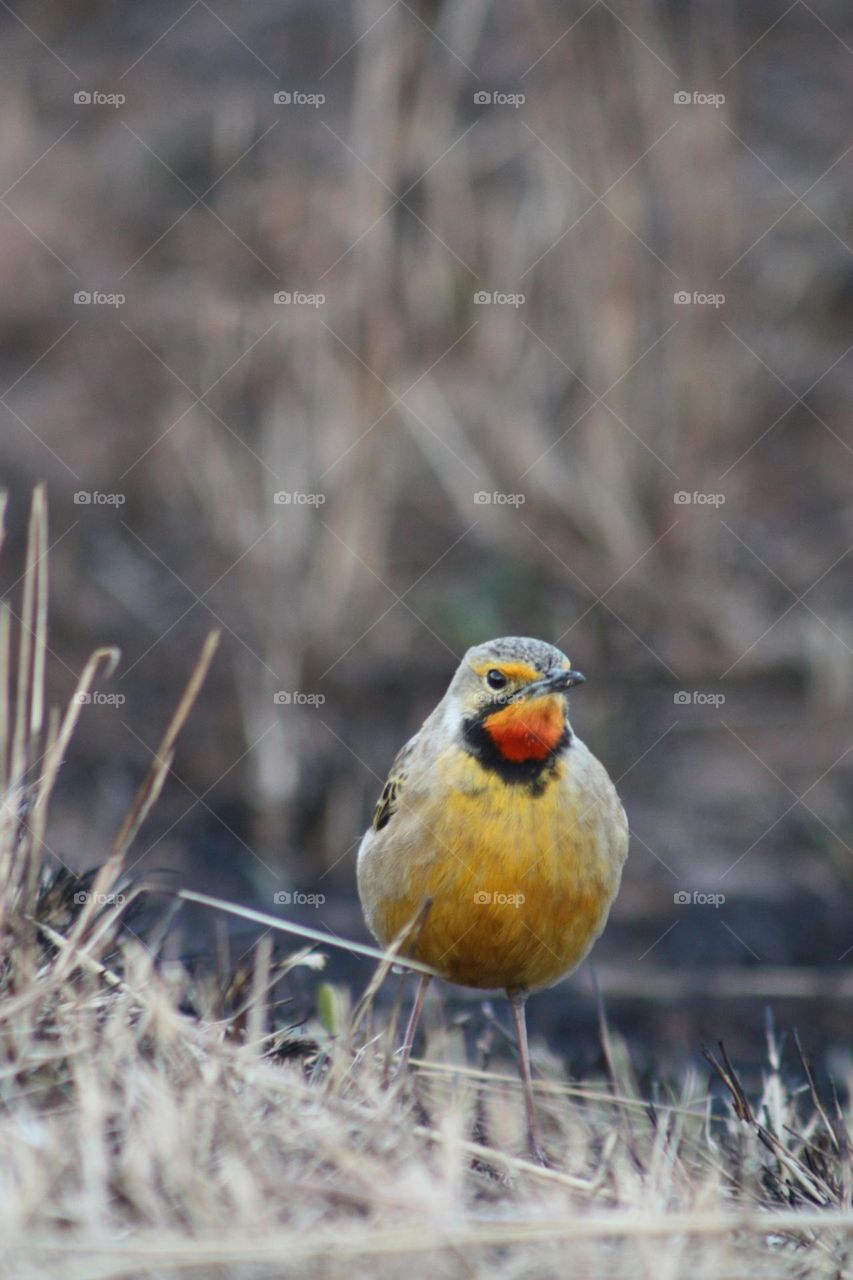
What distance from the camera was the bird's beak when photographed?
429 cm

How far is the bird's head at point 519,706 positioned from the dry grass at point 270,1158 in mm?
984

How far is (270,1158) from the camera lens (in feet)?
8.95

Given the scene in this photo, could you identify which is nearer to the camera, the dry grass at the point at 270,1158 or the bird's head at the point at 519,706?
the dry grass at the point at 270,1158

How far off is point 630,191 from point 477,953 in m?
4.70

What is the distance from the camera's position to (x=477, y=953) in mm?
4336

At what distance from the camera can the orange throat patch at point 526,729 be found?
4.43 meters

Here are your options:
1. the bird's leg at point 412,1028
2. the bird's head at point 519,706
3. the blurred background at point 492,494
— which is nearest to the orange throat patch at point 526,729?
the bird's head at point 519,706

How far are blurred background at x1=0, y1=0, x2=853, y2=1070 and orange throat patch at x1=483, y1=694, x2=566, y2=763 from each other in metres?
2.03

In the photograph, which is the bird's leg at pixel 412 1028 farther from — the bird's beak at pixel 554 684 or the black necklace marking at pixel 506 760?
the bird's beak at pixel 554 684

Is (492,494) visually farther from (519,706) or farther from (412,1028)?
(412,1028)

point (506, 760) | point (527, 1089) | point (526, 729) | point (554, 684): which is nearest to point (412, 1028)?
point (527, 1089)

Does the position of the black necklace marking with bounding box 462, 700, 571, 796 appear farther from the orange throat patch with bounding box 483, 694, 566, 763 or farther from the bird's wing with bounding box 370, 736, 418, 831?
the bird's wing with bounding box 370, 736, 418, 831

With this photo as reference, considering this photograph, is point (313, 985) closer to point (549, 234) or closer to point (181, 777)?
point (181, 777)

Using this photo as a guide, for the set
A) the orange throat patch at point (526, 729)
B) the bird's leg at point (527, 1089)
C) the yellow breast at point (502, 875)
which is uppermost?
the orange throat patch at point (526, 729)
